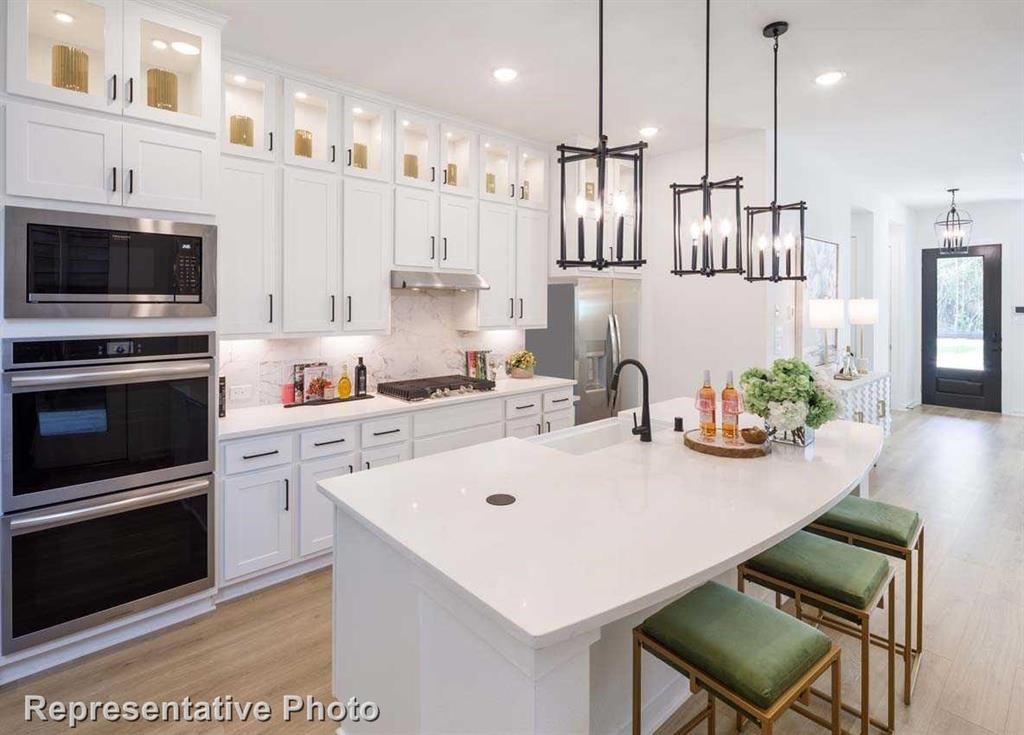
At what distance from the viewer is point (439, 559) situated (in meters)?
1.36

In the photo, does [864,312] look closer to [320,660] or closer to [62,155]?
[320,660]

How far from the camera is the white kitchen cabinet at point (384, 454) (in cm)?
345

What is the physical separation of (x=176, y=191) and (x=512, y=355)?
116 inches

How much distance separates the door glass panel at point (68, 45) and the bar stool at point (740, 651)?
3140 millimetres

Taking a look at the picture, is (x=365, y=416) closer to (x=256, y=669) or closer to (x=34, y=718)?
(x=256, y=669)

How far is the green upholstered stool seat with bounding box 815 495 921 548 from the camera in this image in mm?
2215

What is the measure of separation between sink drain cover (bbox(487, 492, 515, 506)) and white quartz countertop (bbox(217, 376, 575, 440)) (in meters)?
1.74

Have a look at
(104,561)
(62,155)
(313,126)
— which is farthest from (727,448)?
(313,126)

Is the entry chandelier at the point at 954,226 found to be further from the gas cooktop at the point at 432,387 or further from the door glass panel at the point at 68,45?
the door glass panel at the point at 68,45

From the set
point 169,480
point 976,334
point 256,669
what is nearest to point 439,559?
point 256,669

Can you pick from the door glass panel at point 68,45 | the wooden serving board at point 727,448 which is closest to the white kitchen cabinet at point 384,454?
the wooden serving board at point 727,448

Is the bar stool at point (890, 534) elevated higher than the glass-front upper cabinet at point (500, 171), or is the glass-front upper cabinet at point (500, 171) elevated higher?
the glass-front upper cabinet at point (500, 171)

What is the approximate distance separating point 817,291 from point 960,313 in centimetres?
466

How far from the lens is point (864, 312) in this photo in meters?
5.68
